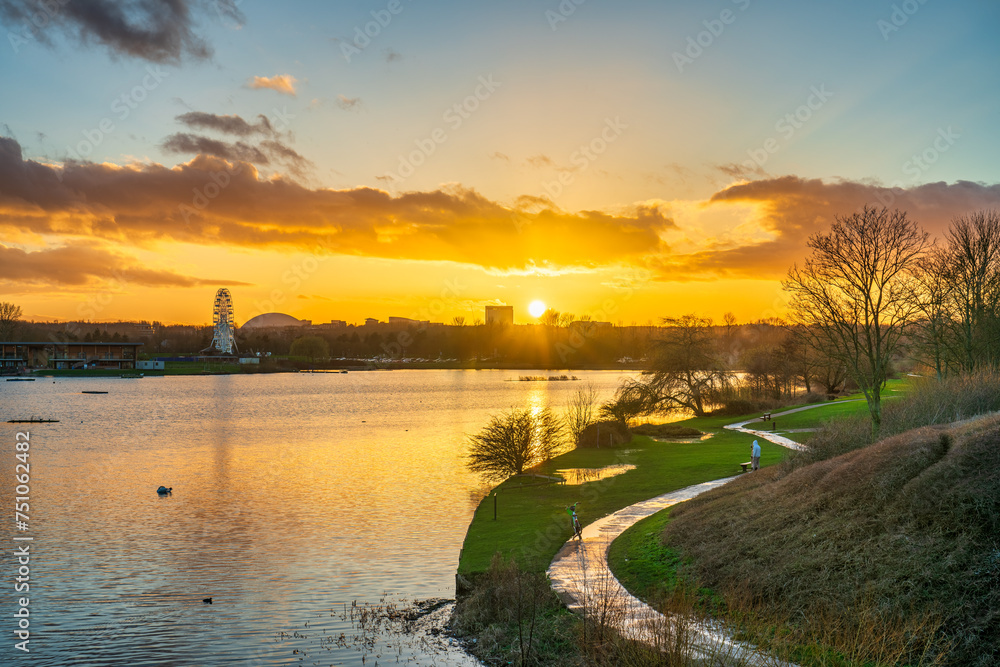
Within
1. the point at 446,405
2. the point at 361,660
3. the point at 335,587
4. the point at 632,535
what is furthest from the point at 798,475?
the point at 446,405

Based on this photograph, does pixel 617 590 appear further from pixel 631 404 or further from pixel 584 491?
pixel 631 404

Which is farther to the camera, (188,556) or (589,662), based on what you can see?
(188,556)

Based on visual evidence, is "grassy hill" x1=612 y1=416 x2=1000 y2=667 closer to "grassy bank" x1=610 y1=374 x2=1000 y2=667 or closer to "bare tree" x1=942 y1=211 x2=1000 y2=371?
"grassy bank" x1=610 y1=374 x2=1000 y2=667

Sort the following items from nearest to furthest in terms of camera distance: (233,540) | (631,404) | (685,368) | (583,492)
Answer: (233,540) < (583,492) < (631,404) < (685,368)

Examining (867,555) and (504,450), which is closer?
(867,555)

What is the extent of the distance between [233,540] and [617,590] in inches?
712

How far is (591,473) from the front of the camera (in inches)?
1474

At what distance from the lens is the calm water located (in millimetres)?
17297

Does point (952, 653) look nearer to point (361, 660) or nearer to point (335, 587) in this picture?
point (361, 660)

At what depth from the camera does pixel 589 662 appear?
10.9m

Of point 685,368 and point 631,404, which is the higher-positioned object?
point 685,368

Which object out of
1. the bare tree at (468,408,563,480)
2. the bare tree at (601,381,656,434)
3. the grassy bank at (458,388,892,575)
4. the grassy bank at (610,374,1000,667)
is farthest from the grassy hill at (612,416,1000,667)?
the bare tree at (601,381,656,434)

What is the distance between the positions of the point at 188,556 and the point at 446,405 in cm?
6417

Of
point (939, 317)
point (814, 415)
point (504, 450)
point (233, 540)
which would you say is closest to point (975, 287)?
point (939, 317)
